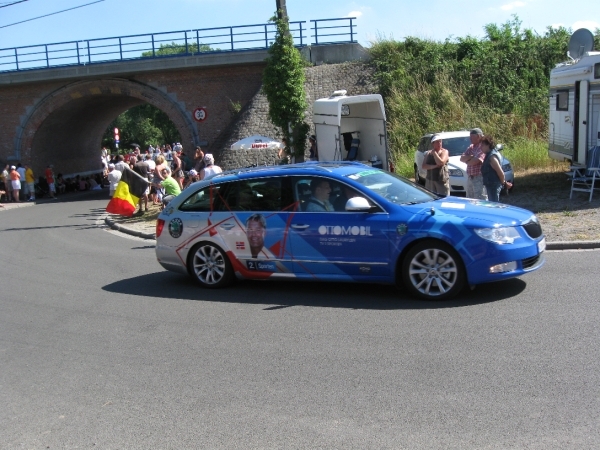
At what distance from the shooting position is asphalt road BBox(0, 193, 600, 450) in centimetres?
460

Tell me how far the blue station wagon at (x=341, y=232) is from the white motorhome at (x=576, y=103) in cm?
752

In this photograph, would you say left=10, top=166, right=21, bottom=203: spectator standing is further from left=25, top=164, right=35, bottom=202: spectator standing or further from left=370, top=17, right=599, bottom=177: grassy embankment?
left=370, top=17, right=599, bottom=177: grassy embankment

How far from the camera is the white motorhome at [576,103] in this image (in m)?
14.6

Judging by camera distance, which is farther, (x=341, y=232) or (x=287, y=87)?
(x=287, y=87)

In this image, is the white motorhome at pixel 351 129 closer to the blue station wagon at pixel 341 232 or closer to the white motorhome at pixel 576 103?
the white motorhome at pixel 576 103

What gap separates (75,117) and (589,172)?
29.4 metres

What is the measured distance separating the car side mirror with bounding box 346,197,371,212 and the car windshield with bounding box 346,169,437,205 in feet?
0.97

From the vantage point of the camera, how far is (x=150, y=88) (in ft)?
105

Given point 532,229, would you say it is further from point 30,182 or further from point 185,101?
point 30,182

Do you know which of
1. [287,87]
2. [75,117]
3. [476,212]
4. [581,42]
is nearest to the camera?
[476,212]

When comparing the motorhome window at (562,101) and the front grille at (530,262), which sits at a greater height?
the motorhome window at (562,101)

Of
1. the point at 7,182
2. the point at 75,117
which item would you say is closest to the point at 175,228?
the point at 7,182

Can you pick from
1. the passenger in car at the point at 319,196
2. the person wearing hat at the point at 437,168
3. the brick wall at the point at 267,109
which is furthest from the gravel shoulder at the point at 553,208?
the brick wall at the point at 267,109

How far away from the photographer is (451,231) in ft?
25.0
